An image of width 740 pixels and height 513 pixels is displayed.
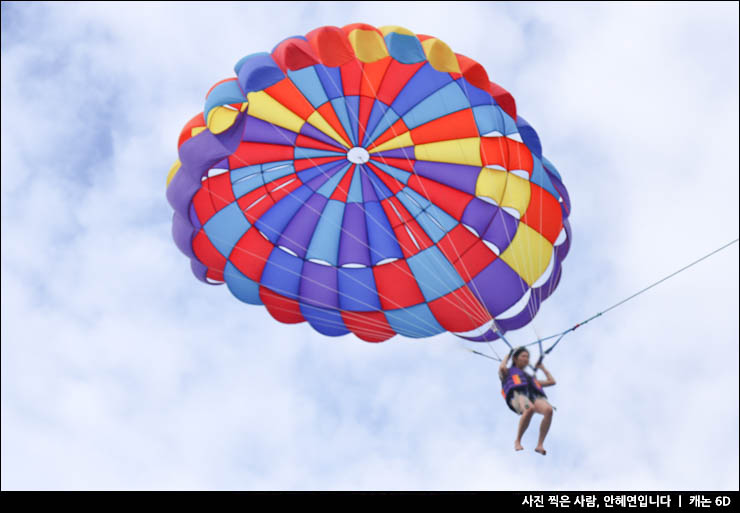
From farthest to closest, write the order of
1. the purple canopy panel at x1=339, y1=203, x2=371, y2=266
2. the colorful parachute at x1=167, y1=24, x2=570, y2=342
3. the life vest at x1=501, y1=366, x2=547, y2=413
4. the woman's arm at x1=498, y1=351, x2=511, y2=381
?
the purple canopy panel at x1=339, y1=203, x2=371, y2=266
the colorful parachute at x1=167, y1=24, x2=570, y2=342
the woman's arm at x1=498, y1=351, x2=511, y2=381
the life vest at x1=501, y1=366, x2=547, y2=413

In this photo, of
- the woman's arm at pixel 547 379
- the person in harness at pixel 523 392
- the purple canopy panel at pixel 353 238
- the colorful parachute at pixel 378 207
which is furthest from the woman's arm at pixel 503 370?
the purple canopy panel at pixel 353 238

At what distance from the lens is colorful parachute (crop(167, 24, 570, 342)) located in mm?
8133

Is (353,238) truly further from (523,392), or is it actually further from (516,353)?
(523,392)

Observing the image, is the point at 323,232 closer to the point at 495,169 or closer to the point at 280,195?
the point at 280,195

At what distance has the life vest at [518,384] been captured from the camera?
6539 mm

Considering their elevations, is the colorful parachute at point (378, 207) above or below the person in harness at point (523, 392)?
→ above

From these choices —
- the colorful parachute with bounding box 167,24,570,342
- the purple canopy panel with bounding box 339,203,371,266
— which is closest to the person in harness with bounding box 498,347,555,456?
the colorful parachute with bounding box 167,24,570,342

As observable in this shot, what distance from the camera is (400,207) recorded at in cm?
877

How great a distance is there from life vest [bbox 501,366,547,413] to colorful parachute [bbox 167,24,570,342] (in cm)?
176

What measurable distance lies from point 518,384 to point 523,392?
0.08 m

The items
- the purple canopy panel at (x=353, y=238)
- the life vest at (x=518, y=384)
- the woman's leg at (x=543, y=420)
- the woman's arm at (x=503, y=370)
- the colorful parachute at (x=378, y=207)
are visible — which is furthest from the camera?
the purple canopy panel at (x=353, y=238)

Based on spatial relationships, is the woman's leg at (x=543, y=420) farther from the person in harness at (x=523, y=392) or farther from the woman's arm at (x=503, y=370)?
the woman's arm at (x=503, y=370)

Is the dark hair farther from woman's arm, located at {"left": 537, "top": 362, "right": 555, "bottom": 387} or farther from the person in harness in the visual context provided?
woman's arm, located at {"left": 537, "top": 362, "right": 555, "bottom": 387}
